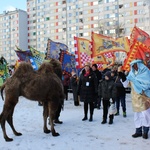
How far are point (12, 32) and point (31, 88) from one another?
7904 centimetres

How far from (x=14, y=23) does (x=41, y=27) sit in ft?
39.3

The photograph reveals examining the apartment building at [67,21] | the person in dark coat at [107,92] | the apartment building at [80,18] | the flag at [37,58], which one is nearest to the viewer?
the person in dark coat at [107,92]

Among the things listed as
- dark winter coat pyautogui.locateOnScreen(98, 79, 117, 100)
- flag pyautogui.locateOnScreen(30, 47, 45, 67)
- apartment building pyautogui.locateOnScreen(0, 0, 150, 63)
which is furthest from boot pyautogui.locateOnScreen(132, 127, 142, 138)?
apartment building pyautogui.locateOnScreen(0, 0, 150, 63)

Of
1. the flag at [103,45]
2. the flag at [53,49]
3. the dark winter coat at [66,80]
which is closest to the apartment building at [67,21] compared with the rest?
the flag at [53,49]

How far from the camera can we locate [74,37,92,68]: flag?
12168 mm

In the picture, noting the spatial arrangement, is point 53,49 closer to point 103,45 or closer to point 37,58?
point 37,58

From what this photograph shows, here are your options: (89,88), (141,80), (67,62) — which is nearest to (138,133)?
(141,80)

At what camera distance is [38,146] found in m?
5.12

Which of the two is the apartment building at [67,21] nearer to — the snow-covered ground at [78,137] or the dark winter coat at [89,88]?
the dark winter coat at [89,88]

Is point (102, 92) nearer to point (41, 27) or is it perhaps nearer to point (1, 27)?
point (41, 27)

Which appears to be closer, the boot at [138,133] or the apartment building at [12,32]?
the boot at [138,133]

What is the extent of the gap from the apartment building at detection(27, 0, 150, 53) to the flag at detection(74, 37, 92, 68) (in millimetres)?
42104

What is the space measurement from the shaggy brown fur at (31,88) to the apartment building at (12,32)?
7455cm

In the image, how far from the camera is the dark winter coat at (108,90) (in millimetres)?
7277
